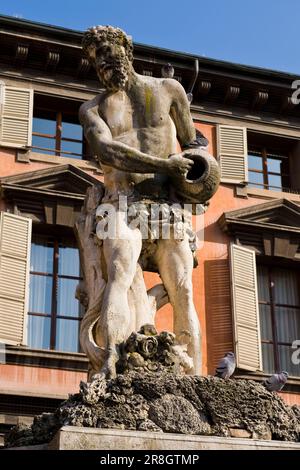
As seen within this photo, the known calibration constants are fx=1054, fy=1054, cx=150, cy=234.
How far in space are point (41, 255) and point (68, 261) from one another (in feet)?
1.57

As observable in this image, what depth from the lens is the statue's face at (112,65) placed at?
871 centimetres

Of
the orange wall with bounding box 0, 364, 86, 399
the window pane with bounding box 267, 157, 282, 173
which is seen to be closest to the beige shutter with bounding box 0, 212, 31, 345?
the orange wall with bounding box 0, 364, 86, 399

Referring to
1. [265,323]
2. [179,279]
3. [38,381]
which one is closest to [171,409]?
[179,279]

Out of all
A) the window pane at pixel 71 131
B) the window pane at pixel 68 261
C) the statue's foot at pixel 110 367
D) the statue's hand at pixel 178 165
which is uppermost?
the window pane at pixel 71 131

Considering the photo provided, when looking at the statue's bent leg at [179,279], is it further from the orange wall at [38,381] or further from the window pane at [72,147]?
the window pane at [72,147]

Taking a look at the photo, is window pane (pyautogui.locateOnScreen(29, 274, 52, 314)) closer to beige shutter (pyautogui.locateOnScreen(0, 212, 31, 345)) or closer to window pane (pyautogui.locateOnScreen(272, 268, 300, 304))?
beige shutter (pyautogui.locateOnScreen(0, 212, 31, 345))

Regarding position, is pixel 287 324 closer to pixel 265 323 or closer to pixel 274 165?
pixel 265 323

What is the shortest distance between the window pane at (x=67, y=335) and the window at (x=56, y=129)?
3.45 meters

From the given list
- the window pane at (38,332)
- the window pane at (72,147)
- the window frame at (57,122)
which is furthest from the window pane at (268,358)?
the window pane at (72,147)

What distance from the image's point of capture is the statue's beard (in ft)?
28.6

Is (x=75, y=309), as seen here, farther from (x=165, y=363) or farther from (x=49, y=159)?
(x=165, y=363)

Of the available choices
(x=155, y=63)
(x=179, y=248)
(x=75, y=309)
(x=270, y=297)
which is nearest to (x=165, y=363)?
(x=179, y=248)
